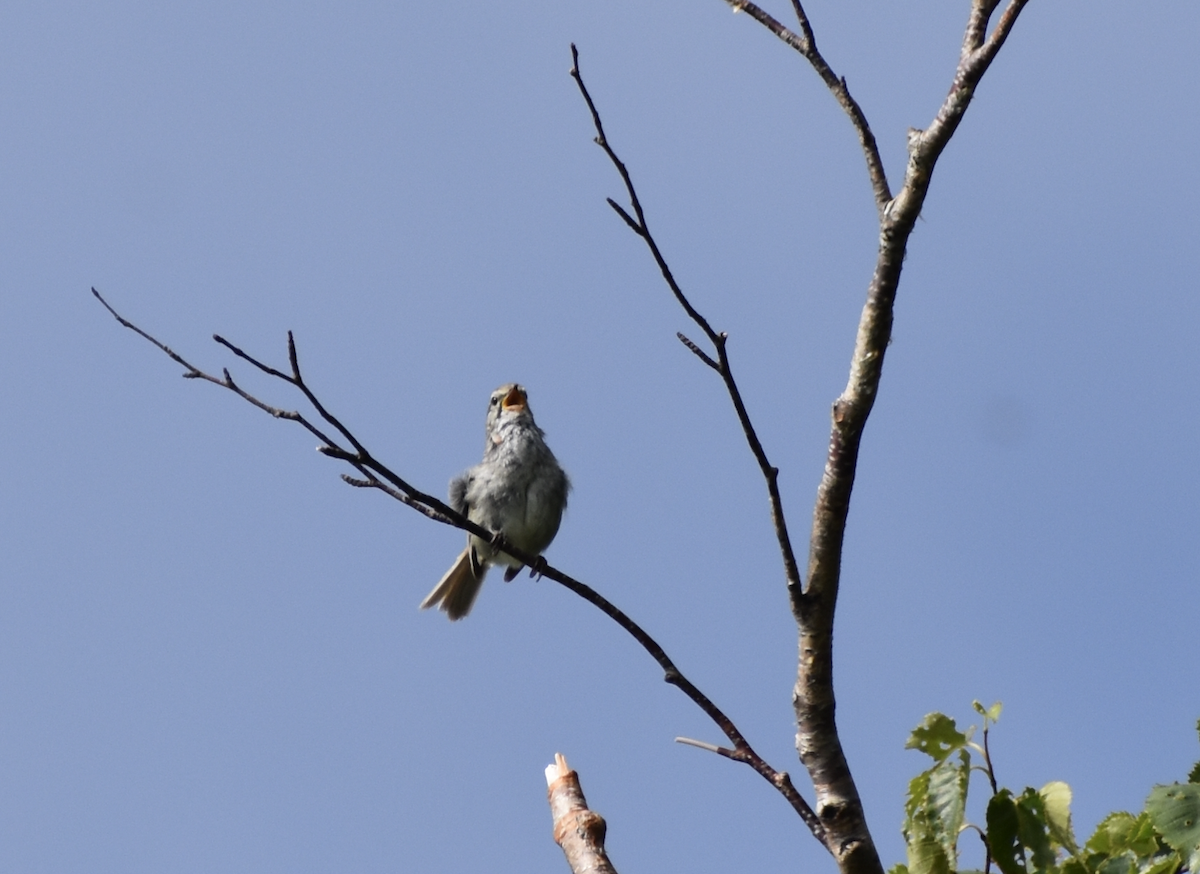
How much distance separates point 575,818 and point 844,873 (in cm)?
169

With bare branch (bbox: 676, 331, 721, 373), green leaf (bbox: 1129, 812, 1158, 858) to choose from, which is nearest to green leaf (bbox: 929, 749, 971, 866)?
green leaf (bbox: 1129, 812, 1158, 858)

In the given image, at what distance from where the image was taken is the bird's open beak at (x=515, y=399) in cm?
1006

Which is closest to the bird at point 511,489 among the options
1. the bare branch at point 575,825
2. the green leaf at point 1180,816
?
the bare branch at point 575,825

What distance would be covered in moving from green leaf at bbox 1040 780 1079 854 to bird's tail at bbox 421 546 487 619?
24.6ft

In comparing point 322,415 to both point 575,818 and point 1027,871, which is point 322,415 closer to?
point 575,818

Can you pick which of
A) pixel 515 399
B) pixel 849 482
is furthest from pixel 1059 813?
pixel 515 399

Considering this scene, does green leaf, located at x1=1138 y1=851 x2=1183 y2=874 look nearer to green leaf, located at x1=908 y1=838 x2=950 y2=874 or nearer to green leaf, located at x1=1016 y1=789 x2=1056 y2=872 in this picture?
green leaf, located at x1=1016 y1=789 x2=1056 y2=872

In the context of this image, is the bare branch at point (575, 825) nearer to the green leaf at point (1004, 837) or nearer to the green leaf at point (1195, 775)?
the green leaf at point (1004, 837)

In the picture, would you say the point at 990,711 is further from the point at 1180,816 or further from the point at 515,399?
the point at 515,399

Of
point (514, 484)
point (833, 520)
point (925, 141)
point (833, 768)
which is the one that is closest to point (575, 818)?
point (833, 768)

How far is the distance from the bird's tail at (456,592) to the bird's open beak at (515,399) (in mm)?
1266

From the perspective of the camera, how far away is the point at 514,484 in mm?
9273

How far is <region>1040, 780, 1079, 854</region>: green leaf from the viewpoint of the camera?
2.99m

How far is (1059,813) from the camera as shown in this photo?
304 cm
